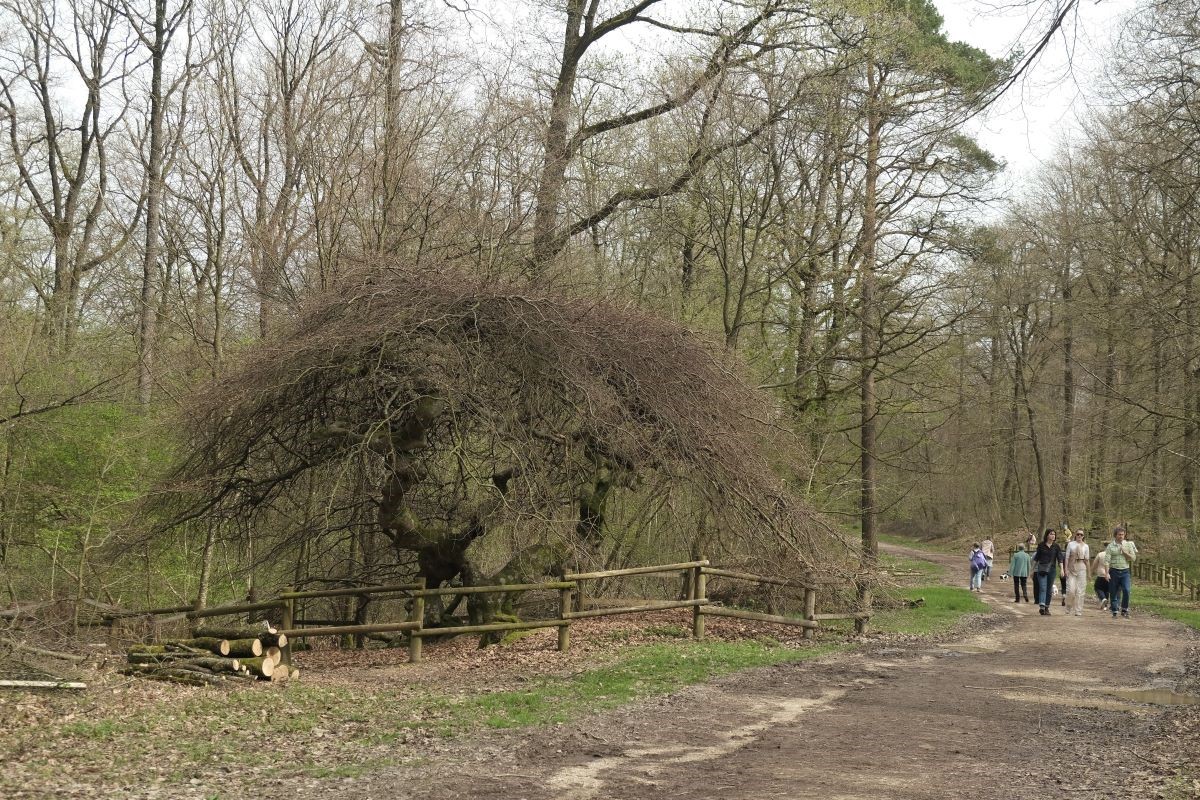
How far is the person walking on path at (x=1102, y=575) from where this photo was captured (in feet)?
61.4

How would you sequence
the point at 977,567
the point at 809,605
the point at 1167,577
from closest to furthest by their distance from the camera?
the point at 809,605 → the point at 977,567 → the point at 1167,577

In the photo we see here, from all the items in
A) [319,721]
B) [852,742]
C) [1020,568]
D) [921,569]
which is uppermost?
[1020,568]

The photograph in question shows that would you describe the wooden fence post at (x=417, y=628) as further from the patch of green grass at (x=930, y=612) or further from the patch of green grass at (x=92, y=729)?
the patch of green grass at (x=930, y=612)

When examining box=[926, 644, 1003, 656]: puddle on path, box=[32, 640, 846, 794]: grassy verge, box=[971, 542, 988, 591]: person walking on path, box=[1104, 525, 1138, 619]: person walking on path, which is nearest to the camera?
box=[32, 640, 846, 794]: grassy verge

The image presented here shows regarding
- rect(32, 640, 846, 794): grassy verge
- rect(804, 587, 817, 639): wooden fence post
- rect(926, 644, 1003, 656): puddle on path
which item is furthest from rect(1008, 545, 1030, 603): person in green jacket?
rect(32, 640, 846, 794): grassy verge

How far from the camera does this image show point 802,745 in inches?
307

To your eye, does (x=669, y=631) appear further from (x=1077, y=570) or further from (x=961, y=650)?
(x=1077, y=570)

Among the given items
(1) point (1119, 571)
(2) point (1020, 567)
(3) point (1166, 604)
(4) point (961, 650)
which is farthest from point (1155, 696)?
(3) point (1166, 604)

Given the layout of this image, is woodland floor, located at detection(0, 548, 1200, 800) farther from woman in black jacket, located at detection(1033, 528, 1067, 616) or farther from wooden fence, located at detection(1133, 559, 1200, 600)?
wooden fence, located at detection(1133, 559, 1200, 600)

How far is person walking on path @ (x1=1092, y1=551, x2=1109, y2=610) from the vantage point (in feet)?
61.4

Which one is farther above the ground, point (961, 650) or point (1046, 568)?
point (1046, 568)

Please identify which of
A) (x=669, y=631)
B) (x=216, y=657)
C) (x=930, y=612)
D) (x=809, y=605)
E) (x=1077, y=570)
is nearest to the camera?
(x=216, y=657)

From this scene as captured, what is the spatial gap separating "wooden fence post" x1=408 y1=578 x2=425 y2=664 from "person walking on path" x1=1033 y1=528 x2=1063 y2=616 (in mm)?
11851

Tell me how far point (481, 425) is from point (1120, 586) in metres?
12.6
